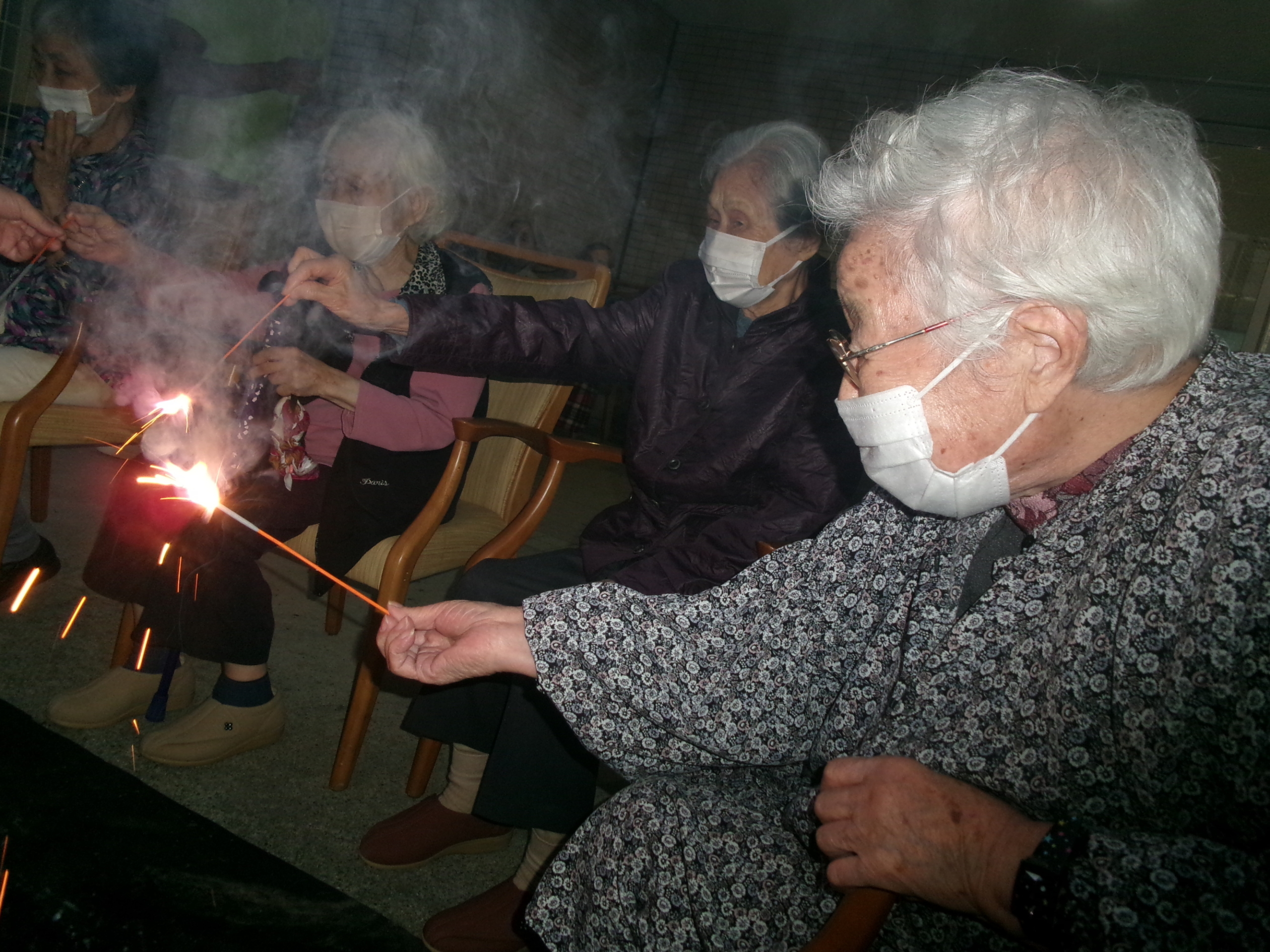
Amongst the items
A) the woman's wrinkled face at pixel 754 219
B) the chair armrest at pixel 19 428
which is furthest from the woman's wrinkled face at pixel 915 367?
the chair armrest at pixel 19 428

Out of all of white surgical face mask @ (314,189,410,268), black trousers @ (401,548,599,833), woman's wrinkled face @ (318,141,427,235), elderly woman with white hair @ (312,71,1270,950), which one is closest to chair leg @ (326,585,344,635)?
black trousers @ (401,548,599,833)

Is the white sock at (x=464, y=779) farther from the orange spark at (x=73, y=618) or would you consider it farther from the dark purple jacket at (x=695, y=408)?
the orange spark at (x=73, y=618)

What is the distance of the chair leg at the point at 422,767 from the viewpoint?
2094 millimetres

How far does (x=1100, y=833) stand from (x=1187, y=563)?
322mm

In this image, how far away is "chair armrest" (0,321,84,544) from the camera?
2.13 m

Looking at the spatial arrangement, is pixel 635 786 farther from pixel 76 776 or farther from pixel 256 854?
pixel 76 776

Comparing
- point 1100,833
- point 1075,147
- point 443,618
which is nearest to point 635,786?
point 443,618

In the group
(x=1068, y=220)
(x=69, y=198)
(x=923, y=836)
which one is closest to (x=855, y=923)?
(x=923, y=836)

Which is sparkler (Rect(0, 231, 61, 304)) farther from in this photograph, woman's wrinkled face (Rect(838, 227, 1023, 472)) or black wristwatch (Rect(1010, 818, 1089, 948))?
black wristwatch (Rect(1010, 818, 1089, 948))

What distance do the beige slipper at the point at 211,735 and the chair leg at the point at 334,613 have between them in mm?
684

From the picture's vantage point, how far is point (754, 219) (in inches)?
80.2

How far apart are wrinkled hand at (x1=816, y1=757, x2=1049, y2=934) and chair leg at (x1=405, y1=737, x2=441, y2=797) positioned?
1.34 m

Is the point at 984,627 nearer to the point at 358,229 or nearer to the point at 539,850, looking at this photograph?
the point at 539,850

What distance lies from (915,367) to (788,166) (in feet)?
3.52
